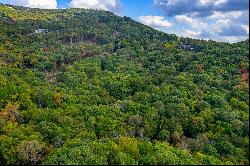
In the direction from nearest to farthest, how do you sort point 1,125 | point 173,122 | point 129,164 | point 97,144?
point 129,164, point 97,144, point 1,125, point 173,122

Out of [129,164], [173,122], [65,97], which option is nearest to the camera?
[129,164]

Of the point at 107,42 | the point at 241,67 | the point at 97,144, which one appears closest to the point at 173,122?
the point at 97,144

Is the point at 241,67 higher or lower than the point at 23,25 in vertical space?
lower

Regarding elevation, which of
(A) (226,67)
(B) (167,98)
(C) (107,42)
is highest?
(C) (107,42)

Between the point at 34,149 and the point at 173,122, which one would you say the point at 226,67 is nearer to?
the point at 173,122

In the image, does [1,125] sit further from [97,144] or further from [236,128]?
[236,128]

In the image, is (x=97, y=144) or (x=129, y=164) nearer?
(x=129, y=164)
